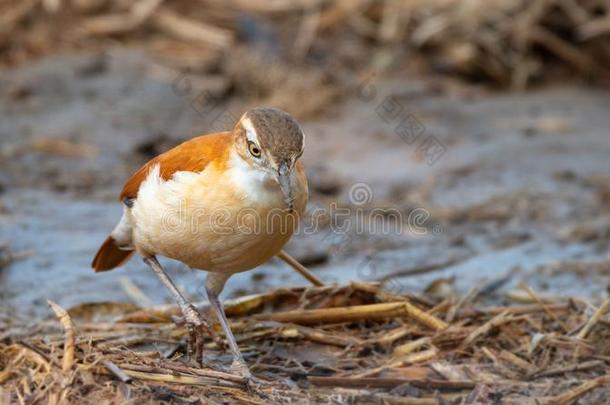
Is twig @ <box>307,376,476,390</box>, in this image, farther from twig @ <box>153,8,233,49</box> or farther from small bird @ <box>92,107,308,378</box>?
twig @ <box>153,8,233,49</box>

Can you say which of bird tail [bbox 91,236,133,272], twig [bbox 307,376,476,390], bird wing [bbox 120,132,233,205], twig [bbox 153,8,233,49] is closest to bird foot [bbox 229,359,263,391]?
A: twig [bbox 307,376,476,390]

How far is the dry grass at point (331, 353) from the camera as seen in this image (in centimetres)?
541

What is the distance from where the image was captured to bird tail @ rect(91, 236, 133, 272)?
701cm

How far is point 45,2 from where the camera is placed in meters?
13.5

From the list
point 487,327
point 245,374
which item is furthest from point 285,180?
point 487,327

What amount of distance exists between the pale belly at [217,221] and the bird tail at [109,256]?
938mm

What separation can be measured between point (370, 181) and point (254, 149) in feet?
18.9

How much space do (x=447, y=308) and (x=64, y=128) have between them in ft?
20.5

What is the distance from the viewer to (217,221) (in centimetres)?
572

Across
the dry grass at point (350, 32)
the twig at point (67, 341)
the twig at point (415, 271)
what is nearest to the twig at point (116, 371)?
the twig at point (67, 341)

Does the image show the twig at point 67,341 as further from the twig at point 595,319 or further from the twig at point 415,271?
the twig at point 415,271

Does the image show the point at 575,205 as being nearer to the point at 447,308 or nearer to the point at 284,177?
the point at 447,308

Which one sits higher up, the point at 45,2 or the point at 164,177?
the point at 164,177

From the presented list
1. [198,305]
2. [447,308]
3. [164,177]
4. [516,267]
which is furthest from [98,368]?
[516,267]
